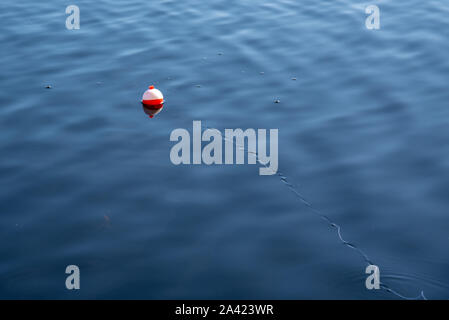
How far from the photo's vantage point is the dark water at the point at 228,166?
6.98 metres

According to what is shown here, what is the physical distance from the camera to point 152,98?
1038cm

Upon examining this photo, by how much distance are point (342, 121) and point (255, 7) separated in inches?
231

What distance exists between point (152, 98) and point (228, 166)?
2.17 metres

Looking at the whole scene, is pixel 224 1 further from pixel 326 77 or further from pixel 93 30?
pixel 326 77

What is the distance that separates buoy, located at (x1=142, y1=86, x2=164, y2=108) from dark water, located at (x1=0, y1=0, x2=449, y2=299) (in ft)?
0.78

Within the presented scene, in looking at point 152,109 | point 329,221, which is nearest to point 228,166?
point 329,221

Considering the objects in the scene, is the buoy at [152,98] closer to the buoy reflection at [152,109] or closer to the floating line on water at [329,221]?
the buoy reflection at [152,109]

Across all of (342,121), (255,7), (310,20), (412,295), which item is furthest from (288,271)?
(255,7)

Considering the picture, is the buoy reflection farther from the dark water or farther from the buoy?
the dark water

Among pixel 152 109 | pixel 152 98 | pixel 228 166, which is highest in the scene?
→ pixel 152 98

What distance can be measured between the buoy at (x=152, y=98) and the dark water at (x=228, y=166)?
0.24m

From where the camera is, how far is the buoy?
10.4m

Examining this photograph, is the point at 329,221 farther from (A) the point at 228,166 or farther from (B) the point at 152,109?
(B) the point at 152,109
